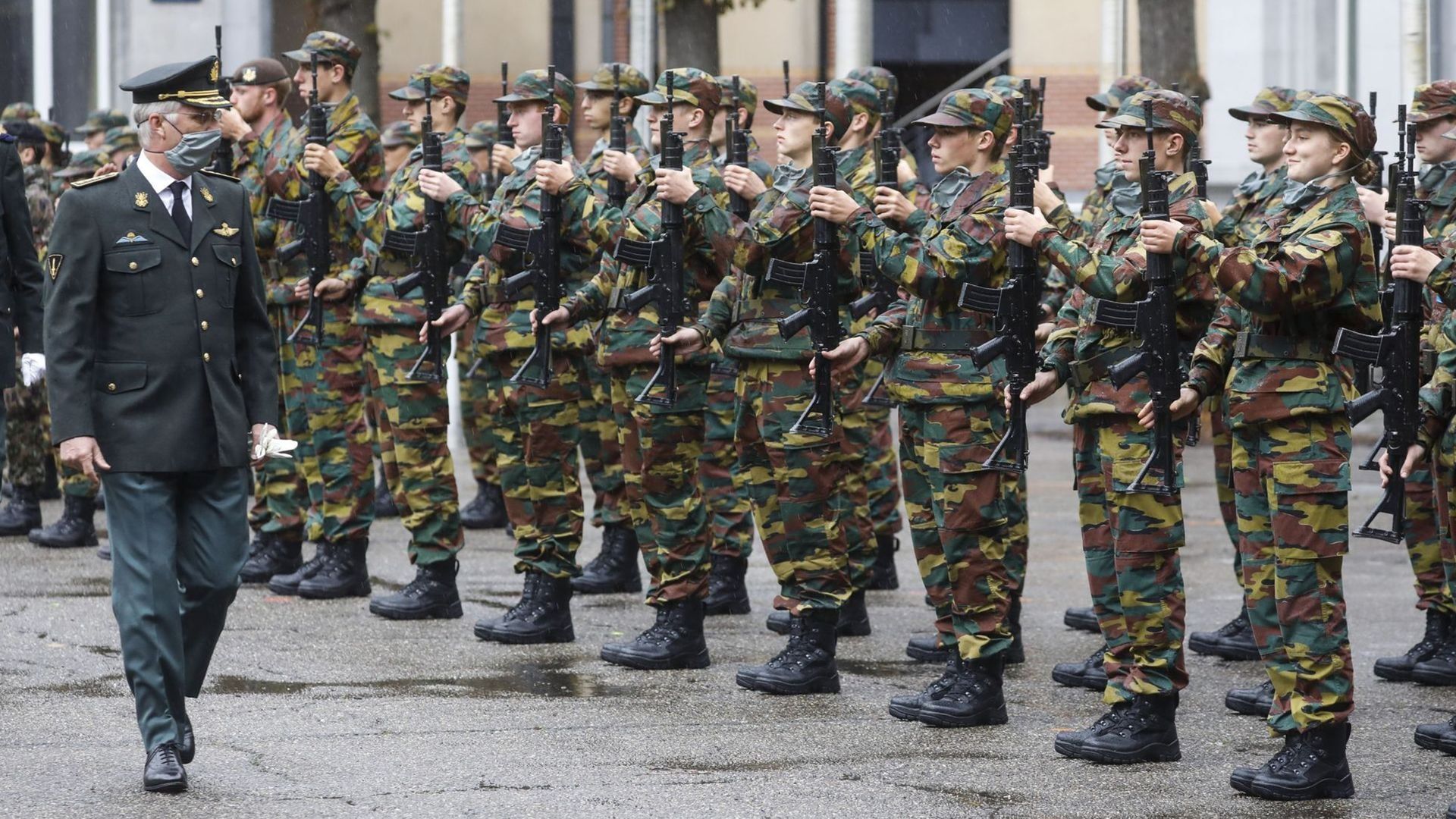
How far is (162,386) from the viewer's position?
5926 mm

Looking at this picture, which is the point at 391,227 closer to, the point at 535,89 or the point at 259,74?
the point at 535,89

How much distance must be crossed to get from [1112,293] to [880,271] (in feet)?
3.05

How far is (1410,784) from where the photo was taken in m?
6.04

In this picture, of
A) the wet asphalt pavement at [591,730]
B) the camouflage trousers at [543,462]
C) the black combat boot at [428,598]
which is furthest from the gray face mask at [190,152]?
the black combat boot at [428,598]

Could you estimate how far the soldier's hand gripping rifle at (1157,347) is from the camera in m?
6.13

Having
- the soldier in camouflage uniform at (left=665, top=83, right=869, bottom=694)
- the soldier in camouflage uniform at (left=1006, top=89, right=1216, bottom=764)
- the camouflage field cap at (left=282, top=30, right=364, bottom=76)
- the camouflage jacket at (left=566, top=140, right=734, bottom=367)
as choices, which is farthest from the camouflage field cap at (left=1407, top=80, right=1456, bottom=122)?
the camouflage field cap at (left=282, top=30, right=364, bottom=76)

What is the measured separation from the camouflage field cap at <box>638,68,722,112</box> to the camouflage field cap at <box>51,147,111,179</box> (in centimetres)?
380

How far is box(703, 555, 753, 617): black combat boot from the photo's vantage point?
8.97 m

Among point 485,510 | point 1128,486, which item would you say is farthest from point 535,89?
point 1128,486

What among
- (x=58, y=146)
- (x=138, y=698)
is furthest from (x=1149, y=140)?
(x=58, y=146)

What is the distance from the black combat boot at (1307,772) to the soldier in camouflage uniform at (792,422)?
186cm

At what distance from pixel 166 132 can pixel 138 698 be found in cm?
167

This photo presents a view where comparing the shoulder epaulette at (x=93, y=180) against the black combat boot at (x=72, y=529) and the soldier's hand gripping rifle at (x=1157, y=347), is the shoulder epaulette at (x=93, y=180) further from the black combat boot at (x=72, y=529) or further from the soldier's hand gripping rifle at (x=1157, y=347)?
the black combat boot at (x=72, y=529)

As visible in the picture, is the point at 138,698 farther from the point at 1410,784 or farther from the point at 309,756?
the point at 1410,784
